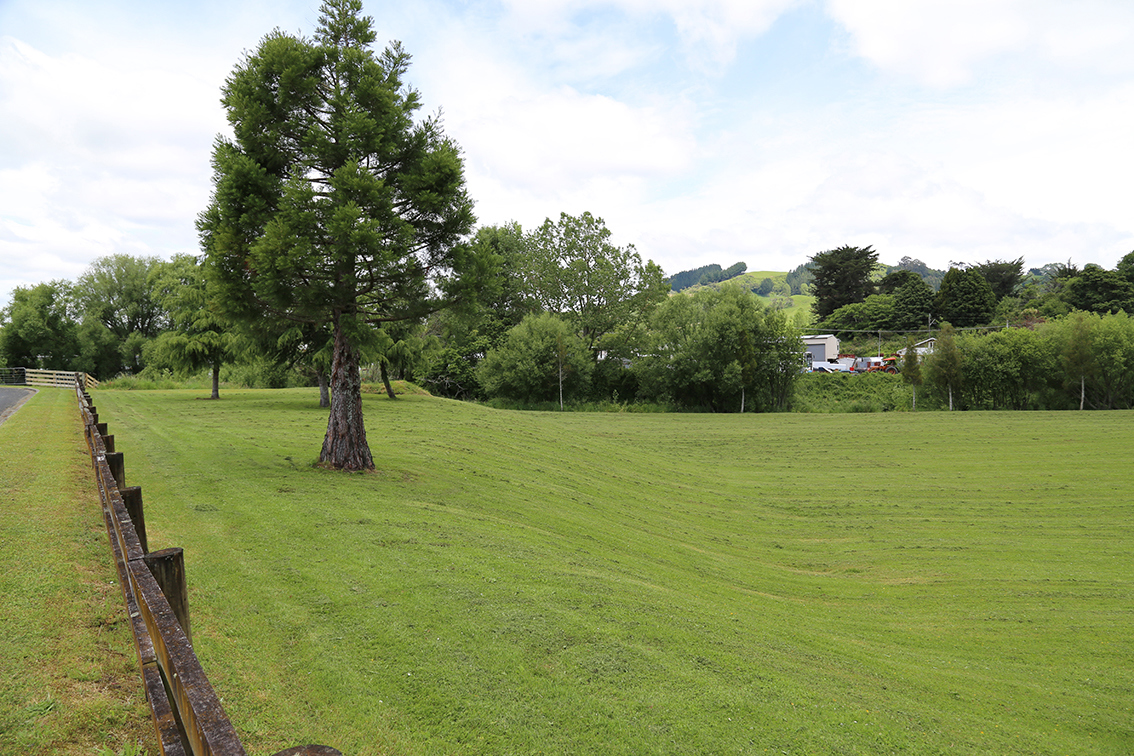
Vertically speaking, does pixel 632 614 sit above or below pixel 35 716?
below

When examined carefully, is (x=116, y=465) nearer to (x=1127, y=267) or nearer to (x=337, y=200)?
(x=337, y=200)

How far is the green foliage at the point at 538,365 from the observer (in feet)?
163

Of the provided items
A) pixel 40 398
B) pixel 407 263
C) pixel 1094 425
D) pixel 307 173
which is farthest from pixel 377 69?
pixel 1094 425

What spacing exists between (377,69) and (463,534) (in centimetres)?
1047

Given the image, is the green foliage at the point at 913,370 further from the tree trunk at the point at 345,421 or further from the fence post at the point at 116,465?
the fence post at the point at 116,465

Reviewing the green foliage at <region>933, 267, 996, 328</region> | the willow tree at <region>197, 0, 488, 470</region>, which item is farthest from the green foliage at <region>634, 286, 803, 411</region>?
the green foliage at <region>933, 267, 996, 328</region>

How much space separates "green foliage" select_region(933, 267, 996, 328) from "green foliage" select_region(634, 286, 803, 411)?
139 ft

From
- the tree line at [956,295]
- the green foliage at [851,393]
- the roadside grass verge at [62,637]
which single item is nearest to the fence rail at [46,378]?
the roadside grass verge at [62,637]

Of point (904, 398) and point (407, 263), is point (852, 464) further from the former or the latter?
point (904, 398)

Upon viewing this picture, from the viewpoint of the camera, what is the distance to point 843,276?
9800 cm

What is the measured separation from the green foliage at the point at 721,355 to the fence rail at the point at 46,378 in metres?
41.2

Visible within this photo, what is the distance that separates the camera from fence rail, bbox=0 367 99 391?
4178 cm

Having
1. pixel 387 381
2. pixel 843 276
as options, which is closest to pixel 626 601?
pixel 387 381

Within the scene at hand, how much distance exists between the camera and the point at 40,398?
2873 cm
